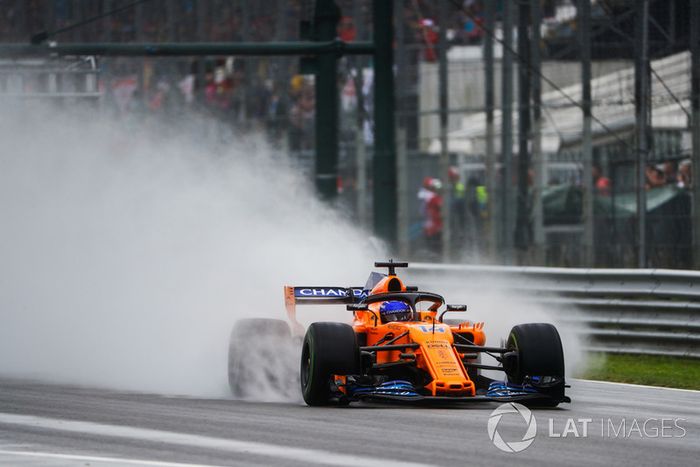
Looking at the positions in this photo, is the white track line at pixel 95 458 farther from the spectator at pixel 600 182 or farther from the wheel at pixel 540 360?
the spectator at pixel 600 182

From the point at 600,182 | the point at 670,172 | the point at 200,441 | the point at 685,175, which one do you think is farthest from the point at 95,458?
the point at 600,182

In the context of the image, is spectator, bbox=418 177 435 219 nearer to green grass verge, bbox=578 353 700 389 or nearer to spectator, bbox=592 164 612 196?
spectator, bbox=592 164 612 196

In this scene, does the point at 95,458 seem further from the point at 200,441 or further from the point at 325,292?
the point at 325,292

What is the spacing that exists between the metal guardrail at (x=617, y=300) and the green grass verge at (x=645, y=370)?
0.31 feet

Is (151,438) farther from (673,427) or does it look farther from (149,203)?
(149,203)

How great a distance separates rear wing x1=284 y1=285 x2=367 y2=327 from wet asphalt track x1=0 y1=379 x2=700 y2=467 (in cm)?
184

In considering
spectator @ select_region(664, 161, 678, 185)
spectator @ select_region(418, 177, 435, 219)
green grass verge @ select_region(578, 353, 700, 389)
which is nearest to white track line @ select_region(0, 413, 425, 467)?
green grass verge @ select_region(578, 353, 700, 389)

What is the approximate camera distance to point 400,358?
1221 cm

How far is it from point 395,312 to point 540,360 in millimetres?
1419

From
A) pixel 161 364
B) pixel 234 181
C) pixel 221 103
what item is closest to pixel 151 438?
pixel 161 364

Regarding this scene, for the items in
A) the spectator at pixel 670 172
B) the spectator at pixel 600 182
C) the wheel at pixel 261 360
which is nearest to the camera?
the wheel at pixel 261 360

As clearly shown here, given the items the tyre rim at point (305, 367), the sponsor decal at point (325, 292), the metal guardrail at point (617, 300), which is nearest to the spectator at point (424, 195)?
the metal guardrail at point (617, 300)

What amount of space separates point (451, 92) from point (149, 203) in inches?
406

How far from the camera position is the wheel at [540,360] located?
40.3 ft
